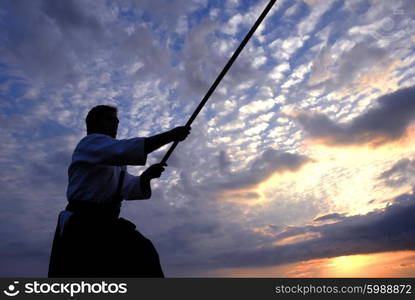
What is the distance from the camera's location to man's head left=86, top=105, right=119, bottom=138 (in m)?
4.38

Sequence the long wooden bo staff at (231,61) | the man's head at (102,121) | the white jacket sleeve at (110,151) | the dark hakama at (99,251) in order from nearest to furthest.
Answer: the long wooden bo staff at (231,61), the dark hakama at (99,251), the white jacket sleeve at (110,151), the man's head at (102,121)

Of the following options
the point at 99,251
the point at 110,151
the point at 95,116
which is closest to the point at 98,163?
the point at 110,151

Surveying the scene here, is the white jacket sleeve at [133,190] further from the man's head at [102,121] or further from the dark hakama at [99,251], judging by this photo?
the dark hakama at [99,251]

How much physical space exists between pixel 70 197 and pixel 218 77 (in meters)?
2.15

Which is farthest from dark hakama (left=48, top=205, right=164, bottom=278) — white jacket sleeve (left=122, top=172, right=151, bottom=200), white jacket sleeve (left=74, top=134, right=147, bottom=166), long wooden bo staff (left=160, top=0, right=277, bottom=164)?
long wooden bo staff (left=160, top=0, right=277, bottom=164)

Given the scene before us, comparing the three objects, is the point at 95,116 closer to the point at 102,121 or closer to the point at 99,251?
the point at 102,121

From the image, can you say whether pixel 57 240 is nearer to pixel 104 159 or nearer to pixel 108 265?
pixel 108 265

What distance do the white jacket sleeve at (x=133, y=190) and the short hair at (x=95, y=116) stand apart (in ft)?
2.86

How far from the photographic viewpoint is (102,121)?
4.39 metres

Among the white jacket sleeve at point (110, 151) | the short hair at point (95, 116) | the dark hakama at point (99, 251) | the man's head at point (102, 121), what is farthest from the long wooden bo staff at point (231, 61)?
the dark hakama at point (99, 251)

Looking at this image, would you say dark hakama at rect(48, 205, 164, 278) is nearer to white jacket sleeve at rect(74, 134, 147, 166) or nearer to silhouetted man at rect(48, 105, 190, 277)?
silhouetted man at rect(48, 105, 190, 277)

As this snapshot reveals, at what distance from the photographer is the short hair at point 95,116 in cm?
439

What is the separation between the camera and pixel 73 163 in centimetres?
402

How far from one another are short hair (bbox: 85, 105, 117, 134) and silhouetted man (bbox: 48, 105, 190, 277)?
23 centimetres
